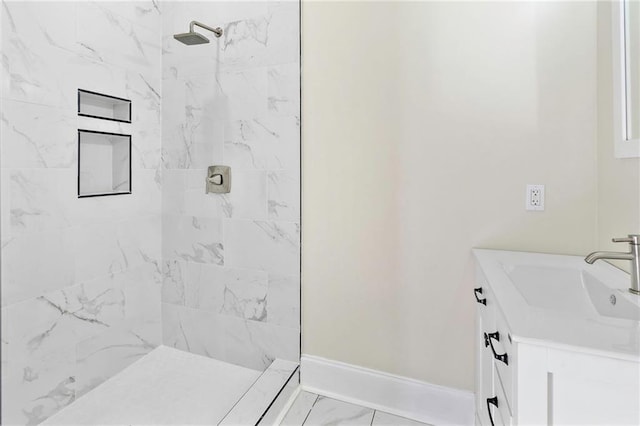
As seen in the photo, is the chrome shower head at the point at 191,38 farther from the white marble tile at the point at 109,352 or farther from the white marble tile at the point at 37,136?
the white marble tile at the point at 109,352

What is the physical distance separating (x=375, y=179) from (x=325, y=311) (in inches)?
27.8

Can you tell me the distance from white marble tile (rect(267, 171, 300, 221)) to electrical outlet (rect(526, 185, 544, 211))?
1.01 meters

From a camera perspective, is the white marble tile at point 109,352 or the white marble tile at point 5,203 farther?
the white marble tile at point 109,352

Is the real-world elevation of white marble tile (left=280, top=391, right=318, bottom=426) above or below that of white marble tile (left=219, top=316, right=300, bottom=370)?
below

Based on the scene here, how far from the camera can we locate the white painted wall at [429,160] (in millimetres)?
1319

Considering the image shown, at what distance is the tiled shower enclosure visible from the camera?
3.44 feet

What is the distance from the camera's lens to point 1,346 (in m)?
0.66

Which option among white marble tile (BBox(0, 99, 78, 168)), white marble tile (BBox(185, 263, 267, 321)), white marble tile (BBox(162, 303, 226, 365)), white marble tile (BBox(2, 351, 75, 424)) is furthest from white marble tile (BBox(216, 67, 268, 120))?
white marble tile (BBox(2, 351, 75, 424))

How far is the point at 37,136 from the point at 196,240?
84 cm

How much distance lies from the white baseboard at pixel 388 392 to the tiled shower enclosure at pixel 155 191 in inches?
6.4

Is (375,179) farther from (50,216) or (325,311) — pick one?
(50,216)

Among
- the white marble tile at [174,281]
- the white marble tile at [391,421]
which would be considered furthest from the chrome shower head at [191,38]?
the white marble tile at [391,421]

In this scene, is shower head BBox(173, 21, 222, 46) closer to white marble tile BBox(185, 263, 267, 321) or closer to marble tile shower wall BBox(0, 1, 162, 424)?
marble tile shower wall BBox(0, 1, 162, 424)

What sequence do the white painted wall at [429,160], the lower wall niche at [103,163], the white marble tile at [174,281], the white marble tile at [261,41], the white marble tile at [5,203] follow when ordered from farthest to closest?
the white marble tile at [174,281] < the white marble tile at [261,41] < the white painted wall at [429,160] < the lower wall niche at [103,163] < the white marble tile at [5,203]
